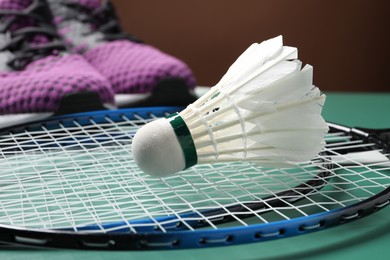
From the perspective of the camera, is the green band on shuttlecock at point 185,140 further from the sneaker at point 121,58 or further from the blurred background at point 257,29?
the blurred background at point 257,29

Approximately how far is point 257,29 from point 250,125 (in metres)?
1.16

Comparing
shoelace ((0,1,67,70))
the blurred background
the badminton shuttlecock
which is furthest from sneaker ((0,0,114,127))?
the blurred background

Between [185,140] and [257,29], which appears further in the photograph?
[257,29]

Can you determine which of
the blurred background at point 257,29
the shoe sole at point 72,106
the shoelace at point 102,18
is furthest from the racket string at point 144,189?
the blurred background at point 257,29

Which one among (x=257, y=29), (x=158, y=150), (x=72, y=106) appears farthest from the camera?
(x=257, y=29)

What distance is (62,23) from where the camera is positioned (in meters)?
1.32

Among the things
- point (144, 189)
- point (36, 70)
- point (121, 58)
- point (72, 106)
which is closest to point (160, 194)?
point (144, 189)

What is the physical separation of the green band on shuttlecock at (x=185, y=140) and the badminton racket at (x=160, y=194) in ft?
0.12

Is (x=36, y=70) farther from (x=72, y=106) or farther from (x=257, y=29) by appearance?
(x=257, y=29)

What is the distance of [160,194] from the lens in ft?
2.15

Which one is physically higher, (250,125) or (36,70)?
(250,125)

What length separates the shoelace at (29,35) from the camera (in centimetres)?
111

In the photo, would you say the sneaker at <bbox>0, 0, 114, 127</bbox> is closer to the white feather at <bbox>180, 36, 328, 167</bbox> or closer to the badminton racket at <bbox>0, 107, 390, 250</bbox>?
the badminton racket at <bbox>0, 107, 390, 250</bbox>

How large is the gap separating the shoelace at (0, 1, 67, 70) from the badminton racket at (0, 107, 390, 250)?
0.30 m
